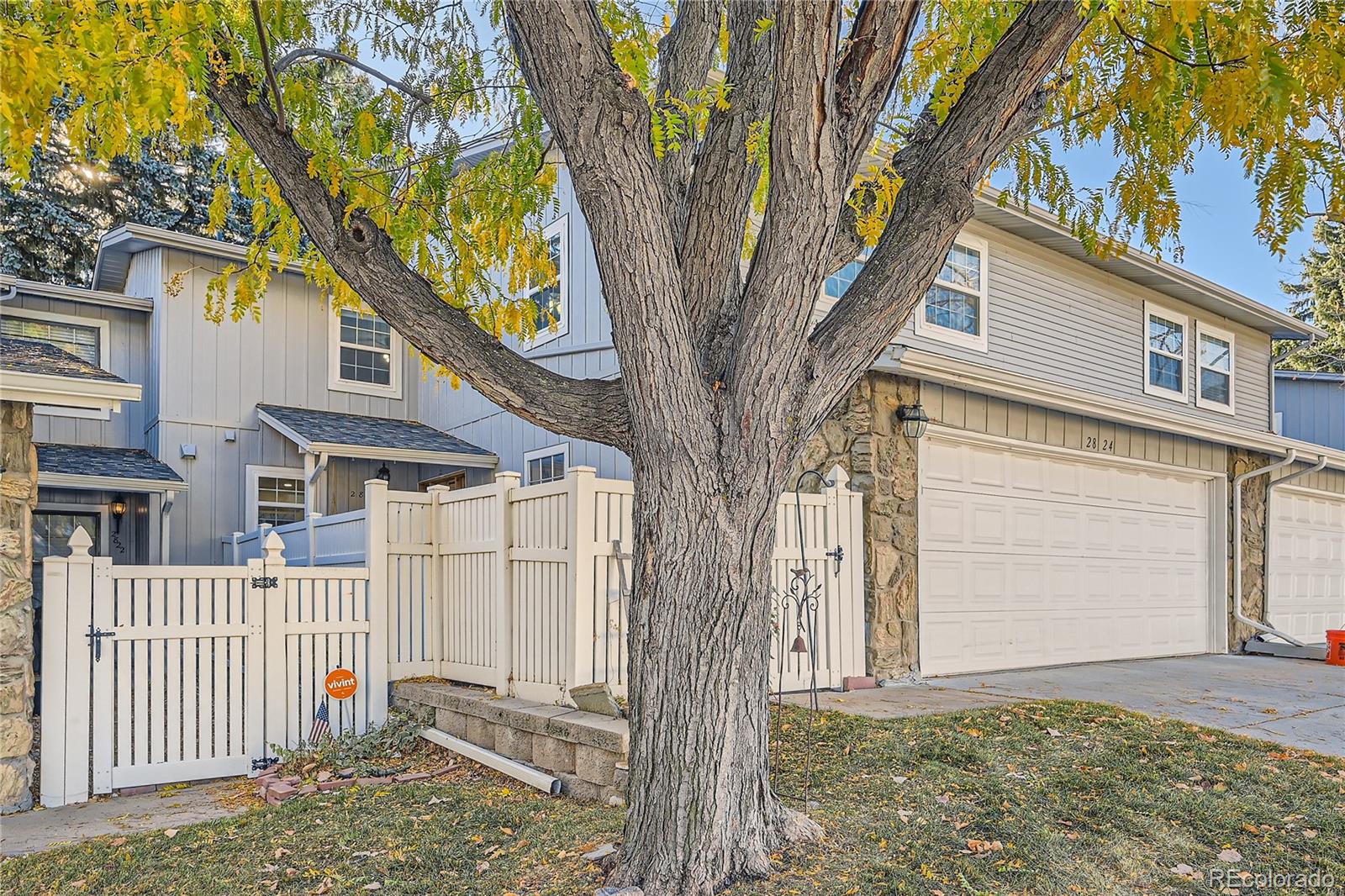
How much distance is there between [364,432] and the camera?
432 inches

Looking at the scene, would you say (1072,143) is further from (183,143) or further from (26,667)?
(26,667)

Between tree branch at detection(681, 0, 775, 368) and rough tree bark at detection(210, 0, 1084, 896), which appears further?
tree branch at detection(681, 0, 775, 368)

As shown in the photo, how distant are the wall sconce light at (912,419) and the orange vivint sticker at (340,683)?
4.67 meters

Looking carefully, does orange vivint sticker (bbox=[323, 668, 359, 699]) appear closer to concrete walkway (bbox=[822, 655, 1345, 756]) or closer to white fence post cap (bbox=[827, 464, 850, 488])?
concrete walkway (bbox=[822, 655, 1345, 756])

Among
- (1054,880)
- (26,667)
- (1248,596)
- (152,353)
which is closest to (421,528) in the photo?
(26,667)

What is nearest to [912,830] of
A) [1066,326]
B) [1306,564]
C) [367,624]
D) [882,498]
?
[882,498]

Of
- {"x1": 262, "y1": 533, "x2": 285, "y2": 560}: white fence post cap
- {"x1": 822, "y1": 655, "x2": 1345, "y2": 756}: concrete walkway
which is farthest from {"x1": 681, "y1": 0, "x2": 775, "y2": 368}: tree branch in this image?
{"x1": 262, "y1": 533, "x2": 285, "y2": 560}: white fence post cap

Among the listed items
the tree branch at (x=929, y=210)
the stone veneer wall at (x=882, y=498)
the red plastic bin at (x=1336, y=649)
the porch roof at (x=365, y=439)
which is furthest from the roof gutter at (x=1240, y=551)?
the tree branch at (x=929, y=210)

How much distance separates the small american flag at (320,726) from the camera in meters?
6.31

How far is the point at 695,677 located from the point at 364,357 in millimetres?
9882

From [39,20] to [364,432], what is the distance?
→ 7811 mm

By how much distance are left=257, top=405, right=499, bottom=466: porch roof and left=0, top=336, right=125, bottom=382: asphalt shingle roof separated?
3814 mm

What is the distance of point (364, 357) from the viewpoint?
12.2m

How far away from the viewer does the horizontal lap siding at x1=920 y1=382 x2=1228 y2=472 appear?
27.1ft
